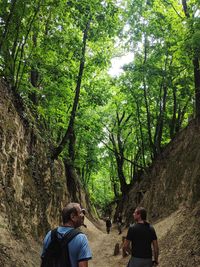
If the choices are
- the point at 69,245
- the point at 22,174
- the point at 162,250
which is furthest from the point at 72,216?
the point at 22,174

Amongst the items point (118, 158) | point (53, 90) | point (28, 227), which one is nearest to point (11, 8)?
point (53, 90)

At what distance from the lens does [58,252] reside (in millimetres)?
3297

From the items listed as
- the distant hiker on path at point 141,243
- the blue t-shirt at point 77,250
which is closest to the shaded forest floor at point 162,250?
the distant hiker on path at point 141,243

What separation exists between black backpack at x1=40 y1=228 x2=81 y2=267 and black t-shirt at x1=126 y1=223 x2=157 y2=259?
8.85 ft

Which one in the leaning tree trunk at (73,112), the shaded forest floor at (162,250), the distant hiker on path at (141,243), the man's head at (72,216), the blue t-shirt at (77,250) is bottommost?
the shaded forest floor at (162,250)

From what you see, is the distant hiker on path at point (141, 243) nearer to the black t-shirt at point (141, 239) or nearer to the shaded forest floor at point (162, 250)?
the black t-shirt at point (141, 239)

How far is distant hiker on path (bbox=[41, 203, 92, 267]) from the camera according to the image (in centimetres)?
323

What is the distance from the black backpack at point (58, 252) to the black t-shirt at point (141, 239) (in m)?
2.70

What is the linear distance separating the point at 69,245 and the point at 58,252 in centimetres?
17

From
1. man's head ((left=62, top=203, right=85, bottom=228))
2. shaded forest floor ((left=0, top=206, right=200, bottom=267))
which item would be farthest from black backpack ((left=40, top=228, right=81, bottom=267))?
shaded forest floor ((left=0, top=206, right=200, bottom=267))

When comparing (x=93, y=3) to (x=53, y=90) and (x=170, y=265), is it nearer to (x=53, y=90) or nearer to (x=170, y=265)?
(x=53, y=90)

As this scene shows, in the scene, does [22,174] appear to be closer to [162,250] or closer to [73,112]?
[73,112]

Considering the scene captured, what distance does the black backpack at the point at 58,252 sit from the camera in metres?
3.22

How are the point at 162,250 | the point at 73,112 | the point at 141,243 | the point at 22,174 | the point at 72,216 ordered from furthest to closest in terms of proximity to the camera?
the point at 73,112 → the point at 22,174 → the point at 162,250 → the point at 141,243 → the point at 72,216
